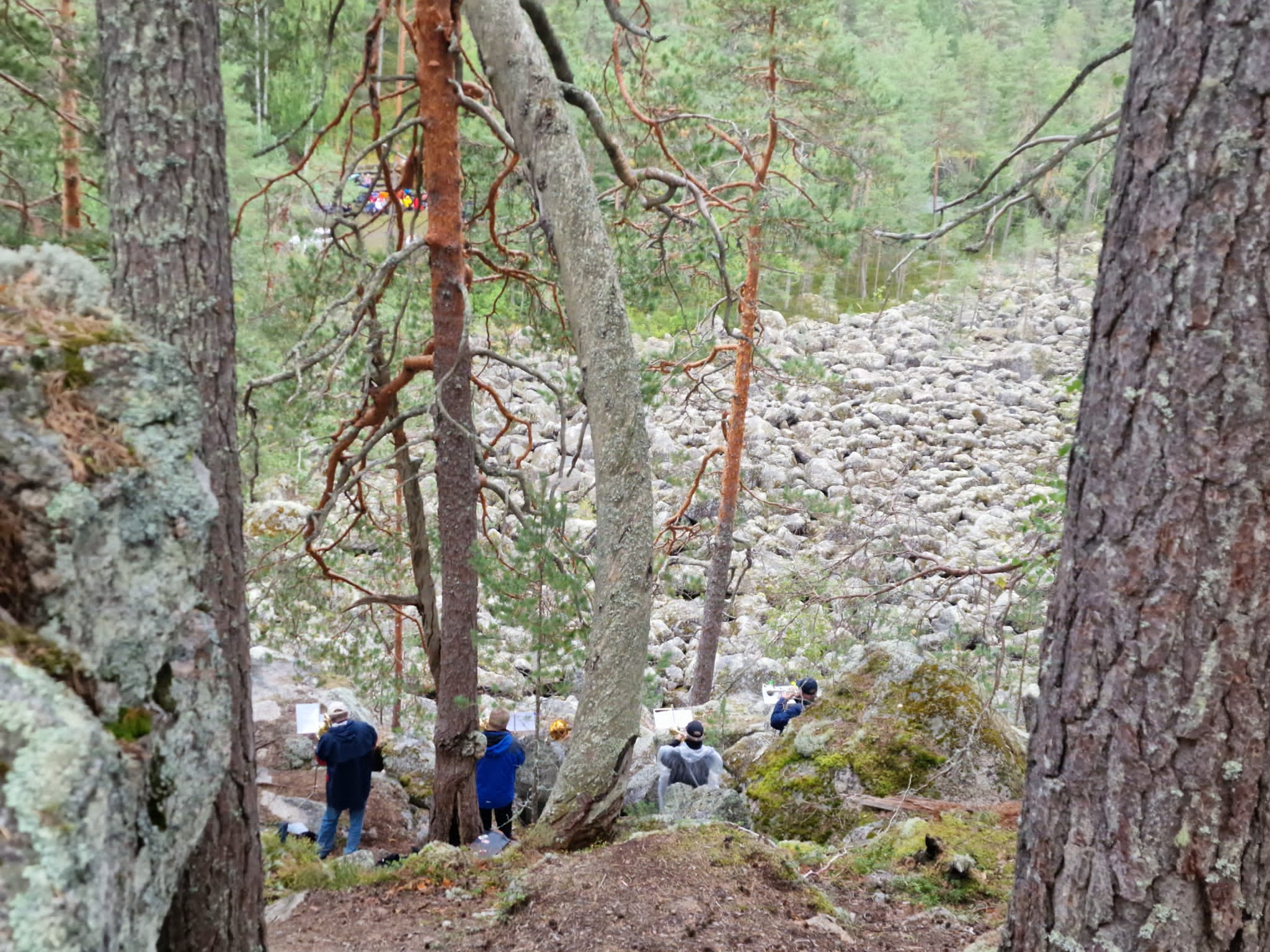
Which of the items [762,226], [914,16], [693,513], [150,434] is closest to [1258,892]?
[150,434]

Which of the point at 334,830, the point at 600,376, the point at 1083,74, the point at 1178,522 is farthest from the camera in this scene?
the point at 334,830

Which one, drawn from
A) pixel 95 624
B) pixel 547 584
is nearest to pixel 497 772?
pixel 547 584

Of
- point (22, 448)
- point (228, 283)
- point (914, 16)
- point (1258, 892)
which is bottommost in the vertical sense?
point (1258, 892)

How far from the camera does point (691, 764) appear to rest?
592 centimetres

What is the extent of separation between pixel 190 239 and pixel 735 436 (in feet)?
26.5

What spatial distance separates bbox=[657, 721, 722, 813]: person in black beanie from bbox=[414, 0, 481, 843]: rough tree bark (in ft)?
4.53

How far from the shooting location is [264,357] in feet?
28.6

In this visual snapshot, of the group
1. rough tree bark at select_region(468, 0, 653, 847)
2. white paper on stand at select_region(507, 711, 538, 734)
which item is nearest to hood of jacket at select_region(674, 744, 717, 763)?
white paper on stand at select_region(507, 711, 538, 734)

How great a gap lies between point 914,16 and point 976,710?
47516 millimetres

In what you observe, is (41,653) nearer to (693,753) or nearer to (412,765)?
(693,753)

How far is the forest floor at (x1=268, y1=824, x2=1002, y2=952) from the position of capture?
9.61 feet

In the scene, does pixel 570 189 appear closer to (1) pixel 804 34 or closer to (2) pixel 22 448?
(2) pixel 22 448

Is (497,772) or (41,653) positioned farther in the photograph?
(497,772)

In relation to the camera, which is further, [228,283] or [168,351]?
[228,283]
